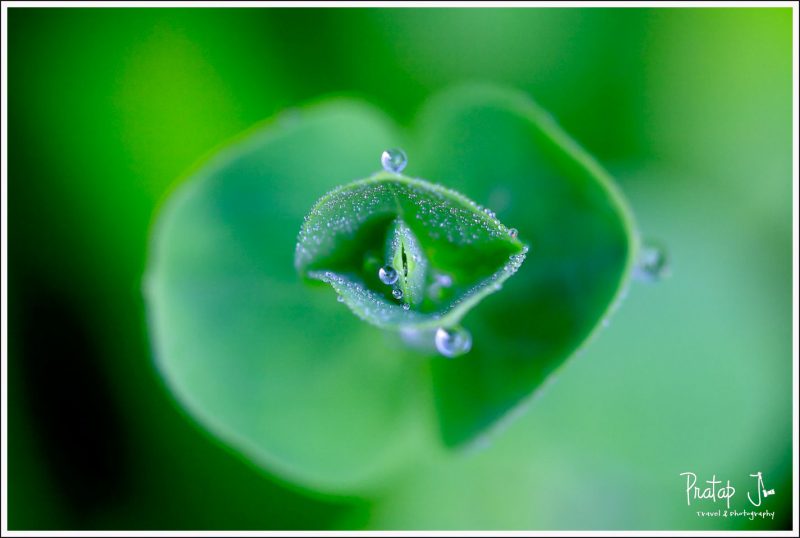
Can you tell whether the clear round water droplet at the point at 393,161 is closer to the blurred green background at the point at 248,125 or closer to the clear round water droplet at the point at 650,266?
the clear round water droplet at the point at 650,266

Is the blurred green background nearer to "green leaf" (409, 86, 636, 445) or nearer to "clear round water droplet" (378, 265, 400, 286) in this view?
"green leaf" (409, 86, 636, 445)

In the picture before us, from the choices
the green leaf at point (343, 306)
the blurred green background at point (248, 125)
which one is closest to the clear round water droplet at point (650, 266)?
the blurred green background at point (248, 125)

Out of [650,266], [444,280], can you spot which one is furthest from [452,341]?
[650,266]

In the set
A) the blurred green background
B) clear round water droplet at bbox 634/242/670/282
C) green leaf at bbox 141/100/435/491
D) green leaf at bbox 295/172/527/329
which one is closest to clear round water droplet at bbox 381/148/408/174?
green leaf at bbox 295/172/527/329

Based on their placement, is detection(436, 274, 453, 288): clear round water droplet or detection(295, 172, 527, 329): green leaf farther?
detection(436, 274, 453, 288): clear round water droplet

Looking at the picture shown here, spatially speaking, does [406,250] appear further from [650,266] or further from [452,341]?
[650,266]

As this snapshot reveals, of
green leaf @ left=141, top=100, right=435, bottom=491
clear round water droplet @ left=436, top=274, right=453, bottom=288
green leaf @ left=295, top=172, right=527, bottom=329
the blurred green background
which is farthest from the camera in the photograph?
the blurred green background
